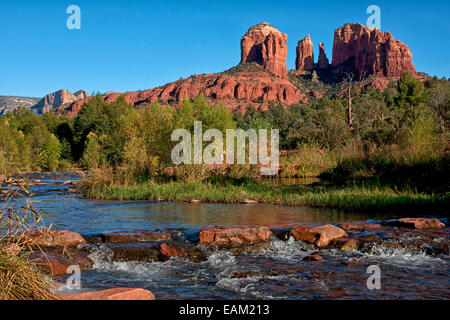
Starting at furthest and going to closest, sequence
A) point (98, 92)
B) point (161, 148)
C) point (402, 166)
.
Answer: point (98, 92) < point (161, 148) < point (402, 166)

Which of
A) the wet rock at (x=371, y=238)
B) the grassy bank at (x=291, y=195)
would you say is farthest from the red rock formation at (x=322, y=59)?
the wet rock at (x=371, y=238)

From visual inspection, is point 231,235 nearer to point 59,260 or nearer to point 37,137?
point 59,260

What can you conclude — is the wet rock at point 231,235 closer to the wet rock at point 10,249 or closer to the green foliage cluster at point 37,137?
the wet rock at point 10,249

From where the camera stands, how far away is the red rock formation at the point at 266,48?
126213 millimetres

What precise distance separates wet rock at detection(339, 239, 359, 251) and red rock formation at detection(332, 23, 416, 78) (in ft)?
319

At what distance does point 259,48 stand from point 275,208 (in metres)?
134

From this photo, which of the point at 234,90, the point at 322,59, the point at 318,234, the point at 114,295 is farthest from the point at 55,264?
the point at 322,59

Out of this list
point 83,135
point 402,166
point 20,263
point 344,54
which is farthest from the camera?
point 344,54

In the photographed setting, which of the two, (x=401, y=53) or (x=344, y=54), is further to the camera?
(x=344, y=54)

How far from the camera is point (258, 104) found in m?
102

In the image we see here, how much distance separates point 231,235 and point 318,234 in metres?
1.48

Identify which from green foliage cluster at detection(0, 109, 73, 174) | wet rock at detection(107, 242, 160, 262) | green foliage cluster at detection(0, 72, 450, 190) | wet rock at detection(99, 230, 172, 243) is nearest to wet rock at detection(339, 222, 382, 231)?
wet rock at detection(99, 230, 172, 243)

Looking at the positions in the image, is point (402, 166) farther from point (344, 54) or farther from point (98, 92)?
point (344, 54)
